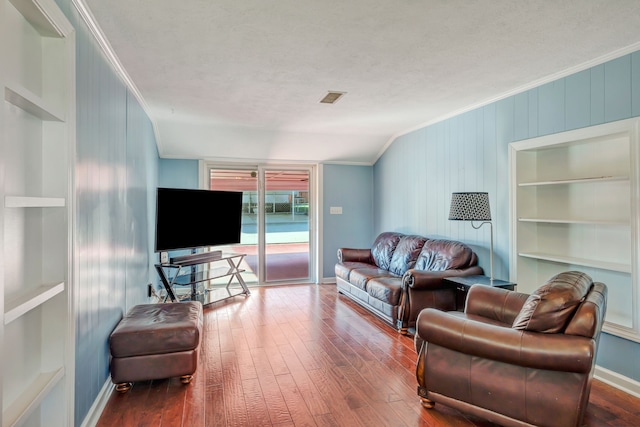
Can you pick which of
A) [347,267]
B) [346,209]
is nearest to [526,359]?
[347,267]

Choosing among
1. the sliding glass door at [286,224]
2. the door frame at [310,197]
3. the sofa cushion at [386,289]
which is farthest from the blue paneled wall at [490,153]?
the sliding glass door at [286,224]

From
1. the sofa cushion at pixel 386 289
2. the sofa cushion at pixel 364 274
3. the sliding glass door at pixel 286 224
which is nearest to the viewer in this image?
the sofa cushion at pixel 386 289

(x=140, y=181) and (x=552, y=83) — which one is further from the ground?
(x=552, y=83)

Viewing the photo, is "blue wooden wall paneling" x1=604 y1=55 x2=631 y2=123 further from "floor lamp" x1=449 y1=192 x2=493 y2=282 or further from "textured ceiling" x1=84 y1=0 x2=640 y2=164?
"floor lamp" x1=449 y1=192 x2=493 y2=282

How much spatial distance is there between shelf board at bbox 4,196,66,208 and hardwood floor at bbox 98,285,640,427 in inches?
56.0

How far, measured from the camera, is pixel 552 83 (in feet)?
9.87

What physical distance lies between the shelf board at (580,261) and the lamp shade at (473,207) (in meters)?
0.51

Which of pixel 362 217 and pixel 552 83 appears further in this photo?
pixel 362 217

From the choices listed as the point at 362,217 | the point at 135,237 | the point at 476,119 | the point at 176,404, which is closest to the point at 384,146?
the point at 362,217

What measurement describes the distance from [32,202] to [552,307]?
2501mm

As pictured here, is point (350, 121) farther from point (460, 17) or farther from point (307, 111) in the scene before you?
point (460, 17)

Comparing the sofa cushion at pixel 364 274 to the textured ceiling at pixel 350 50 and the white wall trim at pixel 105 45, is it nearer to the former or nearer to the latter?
the textured ceiling at pixel 350 50

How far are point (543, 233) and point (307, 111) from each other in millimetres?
2746

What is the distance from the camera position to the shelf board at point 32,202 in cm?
122
